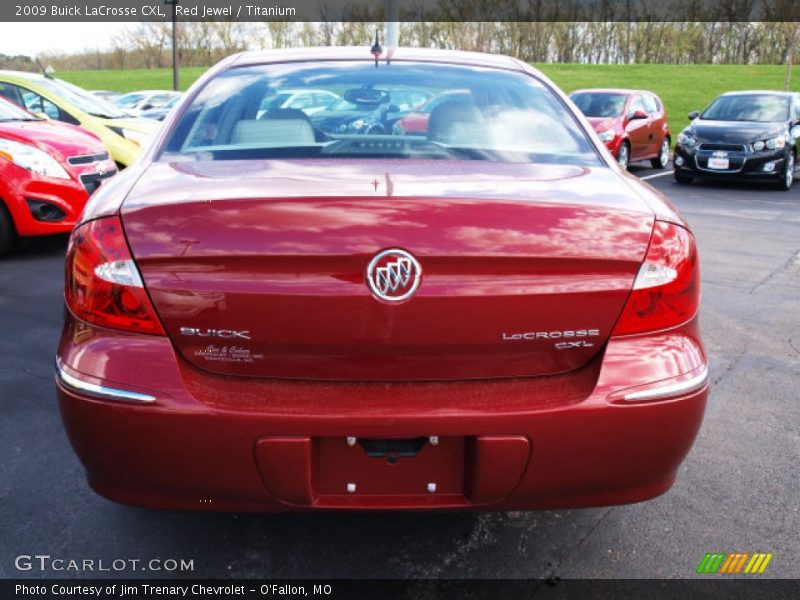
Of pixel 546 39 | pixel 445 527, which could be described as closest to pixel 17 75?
pixel 445 527

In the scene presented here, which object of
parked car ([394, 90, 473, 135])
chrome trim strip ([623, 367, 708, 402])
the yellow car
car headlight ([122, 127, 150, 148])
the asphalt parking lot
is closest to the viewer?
chrome trim strip ([623, 367, 708, 402])

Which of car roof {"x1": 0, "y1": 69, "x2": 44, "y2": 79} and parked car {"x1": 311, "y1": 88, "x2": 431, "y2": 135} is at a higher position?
parked car {"x1": 311, "y1": 88, "x2": 431, "y2": 135}

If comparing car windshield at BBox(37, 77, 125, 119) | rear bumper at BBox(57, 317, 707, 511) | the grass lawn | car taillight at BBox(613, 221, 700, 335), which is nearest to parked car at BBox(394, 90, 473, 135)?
car taillight at BBox(613, 221, 700, 335)

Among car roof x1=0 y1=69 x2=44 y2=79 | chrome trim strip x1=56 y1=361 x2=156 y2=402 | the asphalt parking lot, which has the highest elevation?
car roof x1=0 y1=69 x2=44 y2=79

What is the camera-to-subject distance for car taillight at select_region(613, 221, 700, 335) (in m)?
2.01

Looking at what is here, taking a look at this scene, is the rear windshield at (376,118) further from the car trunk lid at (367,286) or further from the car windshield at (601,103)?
the car windshield at (601,103)

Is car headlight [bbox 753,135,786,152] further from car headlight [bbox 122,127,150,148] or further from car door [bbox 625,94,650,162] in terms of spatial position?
car headlight [bbox 122,127,150,148]

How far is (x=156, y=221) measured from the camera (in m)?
1.95

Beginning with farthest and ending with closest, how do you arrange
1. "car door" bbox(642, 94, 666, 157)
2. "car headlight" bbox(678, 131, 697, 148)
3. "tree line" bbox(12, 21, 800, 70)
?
"tree line" bbox(12, 21, 800, 70) → "car door" bbox(642, 94, 666, 157) → "car headlight" bbox(678, 131, 697, 148)

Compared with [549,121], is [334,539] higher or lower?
lower

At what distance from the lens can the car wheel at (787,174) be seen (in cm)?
1209

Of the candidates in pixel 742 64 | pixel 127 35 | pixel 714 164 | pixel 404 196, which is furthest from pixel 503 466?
pixel 127 35

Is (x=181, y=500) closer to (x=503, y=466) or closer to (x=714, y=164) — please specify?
(x=503, y=466)

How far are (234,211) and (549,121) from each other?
136 cm
